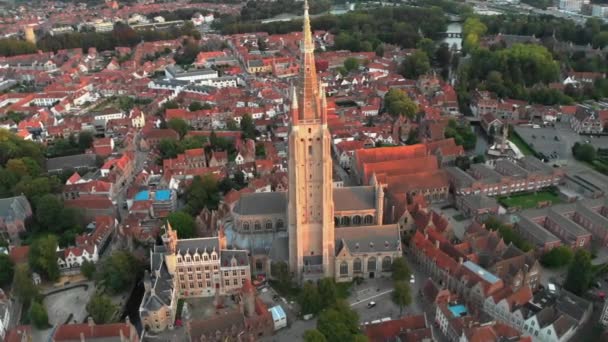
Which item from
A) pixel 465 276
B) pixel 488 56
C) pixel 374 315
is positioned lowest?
pixel 374 315

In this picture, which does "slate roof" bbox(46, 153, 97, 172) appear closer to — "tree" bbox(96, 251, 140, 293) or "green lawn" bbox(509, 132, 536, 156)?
"tree" bbox(96, 251, 140, 293)

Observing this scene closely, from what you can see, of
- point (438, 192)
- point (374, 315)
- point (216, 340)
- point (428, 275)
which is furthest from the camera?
point (438, 192)

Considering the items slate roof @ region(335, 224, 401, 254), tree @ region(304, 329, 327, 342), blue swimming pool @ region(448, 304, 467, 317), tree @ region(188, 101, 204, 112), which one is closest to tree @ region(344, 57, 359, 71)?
tree @ region(188, 101, 204, 112)

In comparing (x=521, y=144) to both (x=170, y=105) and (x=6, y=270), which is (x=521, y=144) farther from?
(x=6, y=270)

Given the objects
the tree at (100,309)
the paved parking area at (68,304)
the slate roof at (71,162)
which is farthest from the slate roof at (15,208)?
the tree at (100,309)

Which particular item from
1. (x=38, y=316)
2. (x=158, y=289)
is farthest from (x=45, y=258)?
(x=158, y=289)

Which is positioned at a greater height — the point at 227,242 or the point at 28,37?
the point at 28,37

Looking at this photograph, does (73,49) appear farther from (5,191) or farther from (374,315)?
(374,315)

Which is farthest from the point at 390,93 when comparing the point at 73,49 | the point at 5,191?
the point at 73,49
